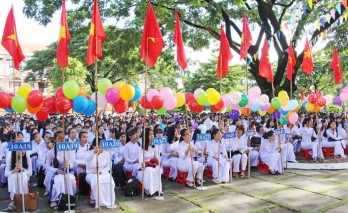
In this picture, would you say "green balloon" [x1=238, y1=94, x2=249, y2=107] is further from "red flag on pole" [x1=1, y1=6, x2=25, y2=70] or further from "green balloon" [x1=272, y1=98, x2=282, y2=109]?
"red flag on pole" [x1=1, y1=6, x2=25, y2=70]

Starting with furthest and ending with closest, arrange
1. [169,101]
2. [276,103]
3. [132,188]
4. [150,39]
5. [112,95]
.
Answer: [276,103]
[169,101]
[132,188]
[150,39]
[112,95]

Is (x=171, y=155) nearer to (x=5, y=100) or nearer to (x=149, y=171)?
(x=149, y=171)

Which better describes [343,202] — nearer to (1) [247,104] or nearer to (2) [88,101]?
(1) [247,104]

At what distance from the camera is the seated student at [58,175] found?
6727 mm

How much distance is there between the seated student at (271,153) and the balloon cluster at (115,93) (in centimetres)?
446

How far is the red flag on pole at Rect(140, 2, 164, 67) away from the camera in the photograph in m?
7.22

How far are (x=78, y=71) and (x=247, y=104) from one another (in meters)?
16.6

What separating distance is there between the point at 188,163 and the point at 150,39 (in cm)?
314

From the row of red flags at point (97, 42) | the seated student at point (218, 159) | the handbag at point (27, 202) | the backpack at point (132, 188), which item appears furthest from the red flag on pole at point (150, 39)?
the handbag at point (27, 202)

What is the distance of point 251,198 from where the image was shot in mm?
7375

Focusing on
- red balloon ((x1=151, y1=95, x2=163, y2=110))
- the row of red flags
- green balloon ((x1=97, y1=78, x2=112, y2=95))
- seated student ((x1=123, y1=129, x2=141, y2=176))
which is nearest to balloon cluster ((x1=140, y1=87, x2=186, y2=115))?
red balloon ((x1=151, y1=95, x2=163, y2=110))

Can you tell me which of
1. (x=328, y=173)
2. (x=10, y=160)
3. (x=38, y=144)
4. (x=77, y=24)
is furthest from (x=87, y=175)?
(x=77, y=24)

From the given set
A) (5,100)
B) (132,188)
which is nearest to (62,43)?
(5,100)

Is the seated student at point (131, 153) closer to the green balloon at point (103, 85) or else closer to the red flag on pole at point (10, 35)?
the green balloon at point (103, 85)
